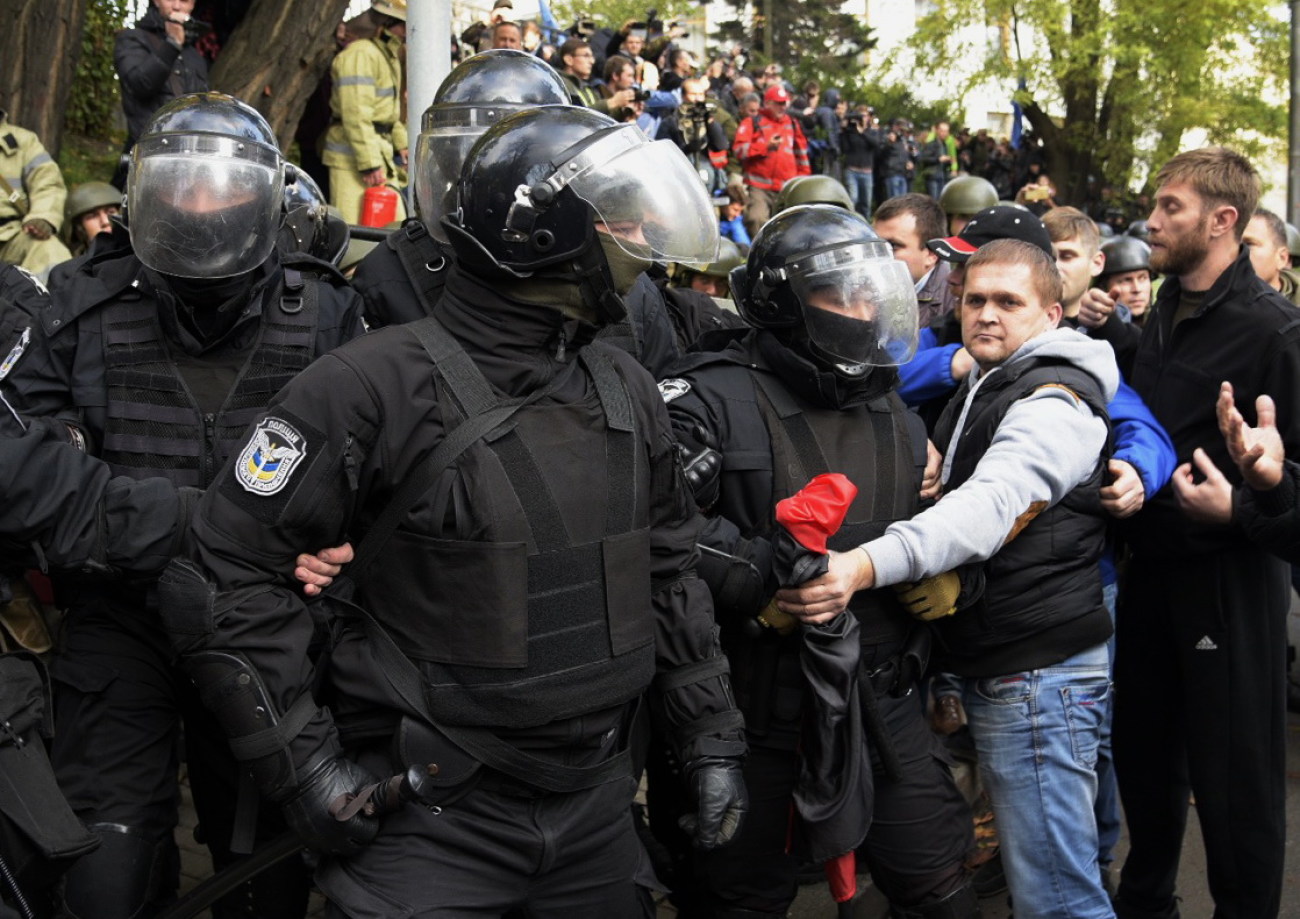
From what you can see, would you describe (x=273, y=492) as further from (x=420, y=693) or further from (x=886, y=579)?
(x=886, y=579)

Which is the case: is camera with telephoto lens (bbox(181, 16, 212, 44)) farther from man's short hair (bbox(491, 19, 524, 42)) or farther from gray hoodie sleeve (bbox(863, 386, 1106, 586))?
gray hoodie sleeve (bbox(863, 386, 1106, 586))

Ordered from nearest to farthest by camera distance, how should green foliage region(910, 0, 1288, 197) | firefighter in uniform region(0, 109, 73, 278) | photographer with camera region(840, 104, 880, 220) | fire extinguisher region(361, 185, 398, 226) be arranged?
1. firefighter in uniform region(0, 109, 73, 278)
2. fire extinguisher region(361, 185, 398, 226)
3. photographer with camera region(840, 104, 880, 220)
4. green foliage region(910, 0, 1288, 197)

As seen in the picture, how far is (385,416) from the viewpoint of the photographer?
233 centimetres

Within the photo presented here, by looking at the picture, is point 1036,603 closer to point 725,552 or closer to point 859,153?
point 725,552

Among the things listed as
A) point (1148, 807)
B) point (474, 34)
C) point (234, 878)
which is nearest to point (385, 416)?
point (234, 878)

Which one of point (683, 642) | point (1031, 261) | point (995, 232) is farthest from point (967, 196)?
point (683, 642)

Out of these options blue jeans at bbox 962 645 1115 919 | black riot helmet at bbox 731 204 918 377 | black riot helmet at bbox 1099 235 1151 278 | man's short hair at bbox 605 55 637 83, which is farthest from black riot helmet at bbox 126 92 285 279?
man's short hair at bbox 605 55 637 83

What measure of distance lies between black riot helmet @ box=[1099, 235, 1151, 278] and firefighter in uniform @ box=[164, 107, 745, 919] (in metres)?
3.63

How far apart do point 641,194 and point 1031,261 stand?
54.7 inches

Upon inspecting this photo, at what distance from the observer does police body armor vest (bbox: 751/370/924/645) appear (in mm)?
3164

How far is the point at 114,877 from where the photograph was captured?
2.87 m

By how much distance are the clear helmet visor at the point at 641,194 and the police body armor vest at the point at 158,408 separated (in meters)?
1.00

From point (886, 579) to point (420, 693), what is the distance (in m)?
1.13

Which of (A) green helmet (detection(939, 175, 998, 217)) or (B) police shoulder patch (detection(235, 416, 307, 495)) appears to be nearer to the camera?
(B) police shoulder patch (detection(235, 416, 307, 495))
